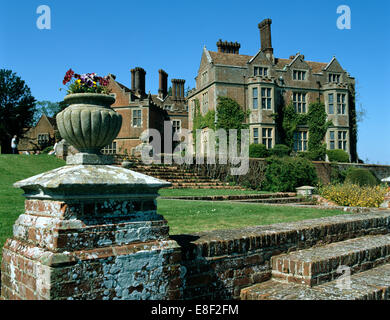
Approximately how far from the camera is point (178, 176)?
18656mm

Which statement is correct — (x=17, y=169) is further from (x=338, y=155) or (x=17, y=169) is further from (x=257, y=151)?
(x=338, y=155)

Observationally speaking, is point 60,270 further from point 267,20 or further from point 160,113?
point 160,113

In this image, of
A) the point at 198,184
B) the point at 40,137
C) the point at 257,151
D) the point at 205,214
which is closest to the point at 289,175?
the point at 198,184

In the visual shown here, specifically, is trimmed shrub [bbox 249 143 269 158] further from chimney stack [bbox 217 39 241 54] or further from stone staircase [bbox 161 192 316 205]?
stone staircase [bbox 161 192 316 205]

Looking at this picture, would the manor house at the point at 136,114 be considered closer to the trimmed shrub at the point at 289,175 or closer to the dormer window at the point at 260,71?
the dormer window at the point at 260,71

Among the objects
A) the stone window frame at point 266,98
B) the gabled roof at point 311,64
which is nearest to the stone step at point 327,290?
the stone window frame at point 266,98

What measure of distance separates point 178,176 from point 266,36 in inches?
778

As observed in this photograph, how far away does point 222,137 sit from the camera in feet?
93.8

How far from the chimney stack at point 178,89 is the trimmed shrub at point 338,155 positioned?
2077cm

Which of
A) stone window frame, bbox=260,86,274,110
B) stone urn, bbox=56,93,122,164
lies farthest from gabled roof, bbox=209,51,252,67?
stone urn, bbox=56,93,122,164

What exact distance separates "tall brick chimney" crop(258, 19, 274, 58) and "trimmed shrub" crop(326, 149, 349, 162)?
34.6ft

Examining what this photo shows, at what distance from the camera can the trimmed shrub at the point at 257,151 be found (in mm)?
27203

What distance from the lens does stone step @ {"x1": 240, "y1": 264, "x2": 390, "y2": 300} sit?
3.73m

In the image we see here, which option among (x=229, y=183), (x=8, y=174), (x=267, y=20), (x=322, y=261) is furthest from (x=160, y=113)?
(x=322, y=261)
